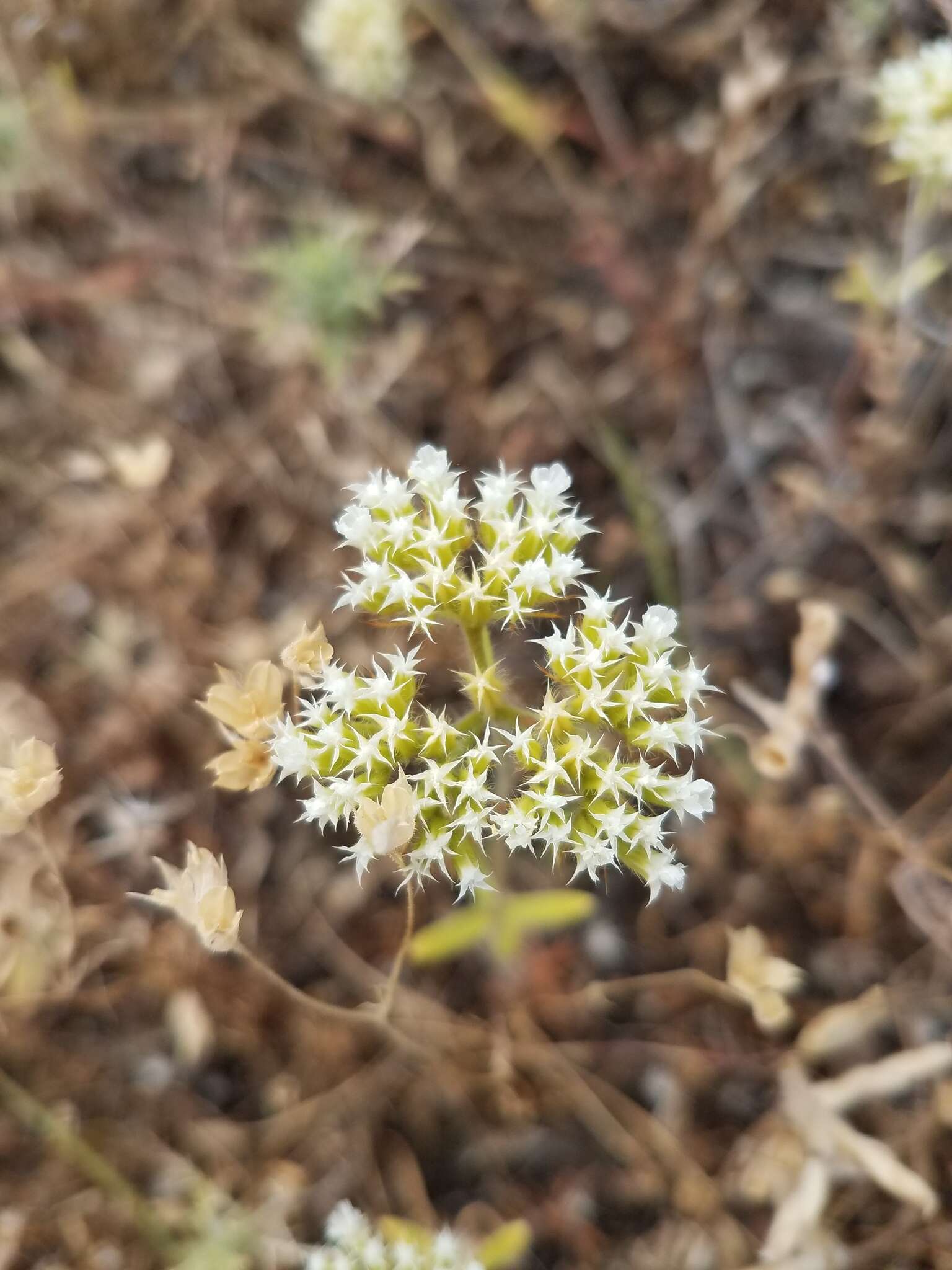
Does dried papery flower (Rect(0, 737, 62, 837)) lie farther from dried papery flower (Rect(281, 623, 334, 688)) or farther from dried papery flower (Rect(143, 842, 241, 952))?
dried papery flower (Rect(281, 623, 334, 688))

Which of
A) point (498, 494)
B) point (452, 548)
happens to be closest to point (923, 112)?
point (498, 494)

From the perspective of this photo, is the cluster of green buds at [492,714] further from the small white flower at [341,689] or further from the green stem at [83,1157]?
the green stem at [83,1157]

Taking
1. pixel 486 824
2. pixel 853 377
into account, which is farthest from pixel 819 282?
pixel 486 824

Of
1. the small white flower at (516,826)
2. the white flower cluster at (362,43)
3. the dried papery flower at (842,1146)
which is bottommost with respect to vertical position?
the dried papery flower at (842,1146)

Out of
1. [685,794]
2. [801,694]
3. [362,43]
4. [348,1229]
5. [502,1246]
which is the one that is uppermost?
[362,43]

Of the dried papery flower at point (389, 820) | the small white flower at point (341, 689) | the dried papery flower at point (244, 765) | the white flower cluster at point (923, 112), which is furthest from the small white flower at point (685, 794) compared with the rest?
the white flower cluster at point (923, 112)

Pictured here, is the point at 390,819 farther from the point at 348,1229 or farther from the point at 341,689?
the point at 348,1229

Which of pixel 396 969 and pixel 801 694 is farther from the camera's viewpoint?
pixel 801 694

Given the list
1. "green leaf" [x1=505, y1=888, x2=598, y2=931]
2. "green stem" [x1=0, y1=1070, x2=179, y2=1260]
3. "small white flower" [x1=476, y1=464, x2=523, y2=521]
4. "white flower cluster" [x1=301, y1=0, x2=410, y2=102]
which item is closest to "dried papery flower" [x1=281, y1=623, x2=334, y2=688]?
"small white flower" [x1=476, y1=464, x2=523, y2=521]
